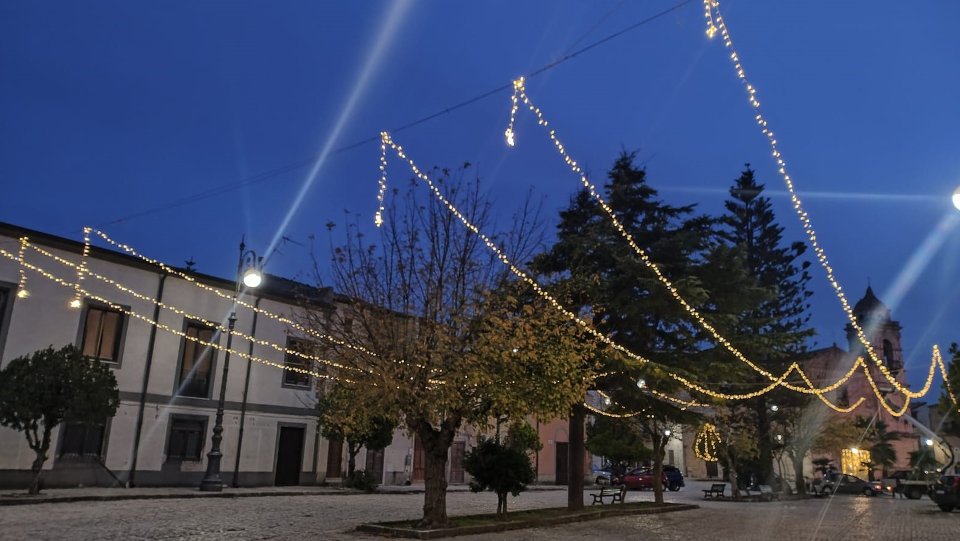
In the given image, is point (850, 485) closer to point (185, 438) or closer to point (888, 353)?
point (888, 353)

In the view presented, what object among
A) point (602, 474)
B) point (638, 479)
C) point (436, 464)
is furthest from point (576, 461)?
point (602, 474)

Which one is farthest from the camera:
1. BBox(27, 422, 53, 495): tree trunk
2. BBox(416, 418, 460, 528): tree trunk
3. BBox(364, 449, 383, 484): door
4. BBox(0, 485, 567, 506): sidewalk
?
BBox(364, 449, 383, 484): door

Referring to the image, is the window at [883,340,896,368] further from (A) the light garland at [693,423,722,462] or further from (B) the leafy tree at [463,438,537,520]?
(B) the leafy tree at [463,438,537,520]

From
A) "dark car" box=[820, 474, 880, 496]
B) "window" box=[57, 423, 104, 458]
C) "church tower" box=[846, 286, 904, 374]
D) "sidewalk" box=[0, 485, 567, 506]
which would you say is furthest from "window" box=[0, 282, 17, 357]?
"church tower" box=[846, 286, 904, 374]

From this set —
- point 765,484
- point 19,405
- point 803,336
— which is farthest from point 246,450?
point 765,484

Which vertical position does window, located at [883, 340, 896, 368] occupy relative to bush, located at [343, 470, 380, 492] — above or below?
above

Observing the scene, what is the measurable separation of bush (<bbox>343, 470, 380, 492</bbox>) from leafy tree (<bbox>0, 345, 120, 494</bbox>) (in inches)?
423

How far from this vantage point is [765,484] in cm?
3934

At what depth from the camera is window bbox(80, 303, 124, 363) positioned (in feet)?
70.2

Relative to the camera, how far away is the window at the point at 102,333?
21391mm

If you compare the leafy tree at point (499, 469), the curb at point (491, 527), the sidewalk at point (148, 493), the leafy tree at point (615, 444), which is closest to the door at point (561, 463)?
the leafy tree at point (615, 444)

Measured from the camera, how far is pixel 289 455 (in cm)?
2628

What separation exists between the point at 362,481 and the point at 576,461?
1032 centimetres

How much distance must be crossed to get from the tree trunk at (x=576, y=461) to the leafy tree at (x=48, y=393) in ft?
42.0
